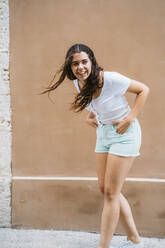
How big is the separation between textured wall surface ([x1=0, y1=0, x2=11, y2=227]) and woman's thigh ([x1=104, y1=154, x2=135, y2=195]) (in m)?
1.38

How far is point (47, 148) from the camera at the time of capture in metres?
3.29

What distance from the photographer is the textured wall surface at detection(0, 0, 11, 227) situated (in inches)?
126

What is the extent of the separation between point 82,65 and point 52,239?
1.96m

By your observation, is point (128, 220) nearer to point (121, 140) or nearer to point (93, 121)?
point (121, 140)

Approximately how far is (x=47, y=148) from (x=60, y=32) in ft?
4.37

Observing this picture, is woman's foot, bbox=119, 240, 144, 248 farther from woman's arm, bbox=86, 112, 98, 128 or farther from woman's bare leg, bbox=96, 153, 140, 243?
woman's arm, bbox=86, 112, 98, 128

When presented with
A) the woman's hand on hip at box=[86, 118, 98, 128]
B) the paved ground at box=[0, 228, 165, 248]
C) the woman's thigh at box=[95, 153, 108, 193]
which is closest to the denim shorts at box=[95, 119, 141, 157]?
the woman's thigh at box=[95, 153, 108, 193]

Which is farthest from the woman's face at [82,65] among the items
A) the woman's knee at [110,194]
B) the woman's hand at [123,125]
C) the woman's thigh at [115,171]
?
the woman's knee at [110,194]

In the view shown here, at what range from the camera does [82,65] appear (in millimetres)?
2301

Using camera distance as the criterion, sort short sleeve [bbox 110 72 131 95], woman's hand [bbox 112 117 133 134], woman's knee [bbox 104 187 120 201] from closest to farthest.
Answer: short sleeve [bbox 110 72 131 95] < woman's hand [bbox 112 117 133 134] < woman's knee [bbox 104 187 120 201]

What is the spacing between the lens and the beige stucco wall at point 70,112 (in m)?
3.08

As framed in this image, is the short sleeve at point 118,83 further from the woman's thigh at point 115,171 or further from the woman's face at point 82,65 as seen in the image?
the woman's thigh at point 115,171

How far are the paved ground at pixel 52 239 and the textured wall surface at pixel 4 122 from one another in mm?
260

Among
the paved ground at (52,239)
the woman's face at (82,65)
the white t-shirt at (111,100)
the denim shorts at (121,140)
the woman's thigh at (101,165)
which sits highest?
the woman's face at (82,65)
